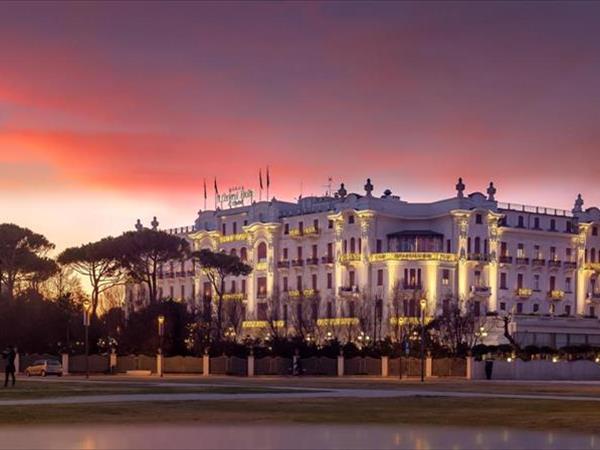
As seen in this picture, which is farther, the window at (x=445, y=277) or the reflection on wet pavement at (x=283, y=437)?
the window at (x=445, y=277)

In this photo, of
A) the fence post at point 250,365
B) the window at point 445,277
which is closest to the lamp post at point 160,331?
the fence post at point 250,365

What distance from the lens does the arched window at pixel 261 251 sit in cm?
16000

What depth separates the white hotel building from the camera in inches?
5605

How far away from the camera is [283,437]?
25.5 m

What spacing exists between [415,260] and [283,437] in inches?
4701

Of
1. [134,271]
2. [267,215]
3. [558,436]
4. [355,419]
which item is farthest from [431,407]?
[267,215]

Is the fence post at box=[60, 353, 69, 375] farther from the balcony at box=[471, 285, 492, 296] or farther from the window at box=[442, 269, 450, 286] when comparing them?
the balcony at box=[471, 285, 492, 296]

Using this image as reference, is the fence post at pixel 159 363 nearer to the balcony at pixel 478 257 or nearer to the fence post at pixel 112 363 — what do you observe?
the fence post at pixel 112 363

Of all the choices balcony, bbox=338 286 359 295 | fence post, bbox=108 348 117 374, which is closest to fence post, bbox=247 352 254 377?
fence post, bbox=108 348 117 374

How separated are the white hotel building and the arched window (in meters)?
0.14

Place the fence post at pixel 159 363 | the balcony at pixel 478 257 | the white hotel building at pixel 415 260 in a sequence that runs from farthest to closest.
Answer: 1. the balcony at pixel 478 257
2. the white hotel building at pixel 415 260
3. the fence post at pixel 159 363

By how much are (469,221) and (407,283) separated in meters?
11.1

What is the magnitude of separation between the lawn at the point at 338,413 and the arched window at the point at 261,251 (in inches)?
4625

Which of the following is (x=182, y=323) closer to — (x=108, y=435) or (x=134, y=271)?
(x=134, y=271)
